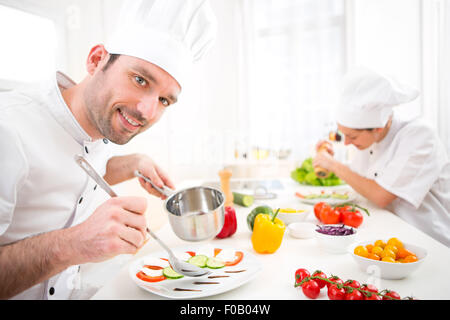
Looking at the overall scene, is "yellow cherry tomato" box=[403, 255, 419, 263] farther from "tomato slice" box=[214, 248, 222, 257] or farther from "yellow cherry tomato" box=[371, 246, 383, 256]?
"tomato slice" box=[214, 248, 222, 257]

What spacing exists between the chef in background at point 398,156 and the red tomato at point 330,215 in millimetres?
424

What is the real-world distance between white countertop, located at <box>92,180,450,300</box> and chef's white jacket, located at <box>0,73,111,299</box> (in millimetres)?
303

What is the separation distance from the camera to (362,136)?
167 centimetres

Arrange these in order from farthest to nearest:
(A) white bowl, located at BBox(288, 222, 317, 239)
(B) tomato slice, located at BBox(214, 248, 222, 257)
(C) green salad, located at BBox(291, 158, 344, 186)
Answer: (C) green salad, located at BBox(291, 158, 344, 186) → (A) white bowl, located at BBox(288, 222, 317, 239) → (B) tomato slice, located at BBox(214, 248, 222, 257)

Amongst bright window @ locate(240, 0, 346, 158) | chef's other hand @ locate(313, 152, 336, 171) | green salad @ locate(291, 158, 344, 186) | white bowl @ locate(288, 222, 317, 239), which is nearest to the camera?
white bowl @ locate(288, 222, 317, 239)

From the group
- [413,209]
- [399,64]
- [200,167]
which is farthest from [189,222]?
[399,64]

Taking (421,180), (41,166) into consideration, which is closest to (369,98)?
(421,180)

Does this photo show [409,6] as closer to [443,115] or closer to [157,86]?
[443,115]

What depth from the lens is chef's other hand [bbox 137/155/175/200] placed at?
110 cm

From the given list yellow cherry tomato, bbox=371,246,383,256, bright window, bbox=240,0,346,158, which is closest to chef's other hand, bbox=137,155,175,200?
yellow cherry tomato, bbox=371,246,383,256

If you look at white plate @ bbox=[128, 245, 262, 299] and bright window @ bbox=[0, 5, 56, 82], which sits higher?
bright window @ bbox=[0, 5, 56, 82]

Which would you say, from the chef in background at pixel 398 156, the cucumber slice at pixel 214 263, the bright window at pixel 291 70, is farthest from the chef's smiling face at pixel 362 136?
the bright window at pixel 291 70

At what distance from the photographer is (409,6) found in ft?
9.09
